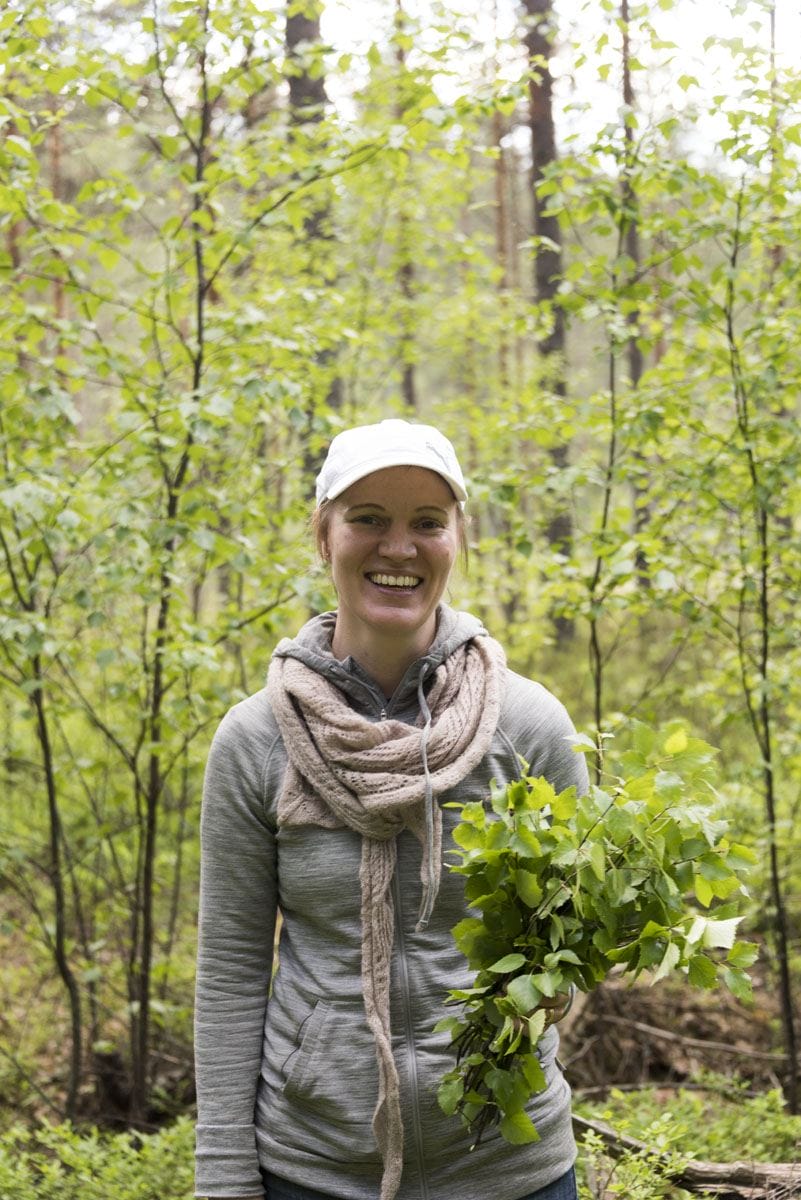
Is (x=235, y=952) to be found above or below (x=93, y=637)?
below

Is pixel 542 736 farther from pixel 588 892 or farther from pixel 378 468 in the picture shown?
pixel 378 468

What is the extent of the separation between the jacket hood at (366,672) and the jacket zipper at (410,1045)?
32cm

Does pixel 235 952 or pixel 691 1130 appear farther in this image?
pixel 691 1130

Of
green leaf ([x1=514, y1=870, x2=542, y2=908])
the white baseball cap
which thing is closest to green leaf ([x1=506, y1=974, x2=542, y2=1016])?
green leaf ([x1=514, y1=870, x2=542, y2=908])

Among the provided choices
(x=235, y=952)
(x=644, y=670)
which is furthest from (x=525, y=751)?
(x=644, y=670)

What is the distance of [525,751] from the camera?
2.04m

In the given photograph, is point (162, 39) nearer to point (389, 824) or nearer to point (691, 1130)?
point (389, 824)

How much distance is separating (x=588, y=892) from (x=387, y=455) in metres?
0.80

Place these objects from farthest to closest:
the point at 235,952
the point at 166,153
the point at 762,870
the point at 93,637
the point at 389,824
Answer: the point at 762,870, the point at 93,637, the point at 166,153, the point at 235,952, the point at 389,824

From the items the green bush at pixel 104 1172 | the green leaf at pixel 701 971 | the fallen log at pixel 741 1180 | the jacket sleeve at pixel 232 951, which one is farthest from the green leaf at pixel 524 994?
the green bush at pixel 104 1172

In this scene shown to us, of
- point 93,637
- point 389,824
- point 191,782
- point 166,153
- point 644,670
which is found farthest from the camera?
point 644,670

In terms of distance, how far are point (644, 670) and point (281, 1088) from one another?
31.6ft

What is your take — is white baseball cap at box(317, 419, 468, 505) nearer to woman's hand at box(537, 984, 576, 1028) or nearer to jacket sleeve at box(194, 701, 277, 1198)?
jacket sleeve at box(194, 701, 277, 1198)

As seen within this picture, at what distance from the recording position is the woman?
75.7 inches
